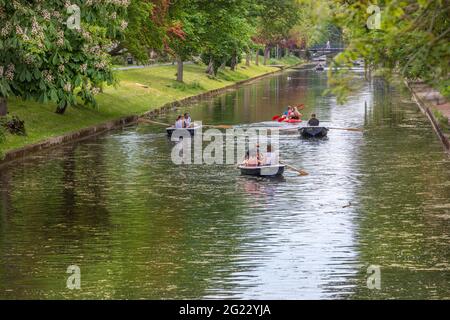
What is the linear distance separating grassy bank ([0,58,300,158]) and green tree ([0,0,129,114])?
244 cm

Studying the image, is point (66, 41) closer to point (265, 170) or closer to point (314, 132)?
point (265, 170)

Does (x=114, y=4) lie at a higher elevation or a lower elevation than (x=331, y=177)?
higher

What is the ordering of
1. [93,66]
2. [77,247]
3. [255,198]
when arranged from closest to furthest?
[77,247]
[255,198]
[93,66]

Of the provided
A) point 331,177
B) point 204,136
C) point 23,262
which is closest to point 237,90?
point 204,136

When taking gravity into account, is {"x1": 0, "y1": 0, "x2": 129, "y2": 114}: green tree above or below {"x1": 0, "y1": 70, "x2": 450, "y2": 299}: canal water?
above

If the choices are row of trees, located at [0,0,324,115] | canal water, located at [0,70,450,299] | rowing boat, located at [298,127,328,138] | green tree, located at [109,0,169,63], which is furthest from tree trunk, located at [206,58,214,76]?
canal water, located at [0,70,450,299]

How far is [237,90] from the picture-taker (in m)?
91.0

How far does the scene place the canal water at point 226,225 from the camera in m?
19.2

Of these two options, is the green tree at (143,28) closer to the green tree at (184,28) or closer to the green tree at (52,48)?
the green tree at (184,28)

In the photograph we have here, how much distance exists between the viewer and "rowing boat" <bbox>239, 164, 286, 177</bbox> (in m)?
33.1

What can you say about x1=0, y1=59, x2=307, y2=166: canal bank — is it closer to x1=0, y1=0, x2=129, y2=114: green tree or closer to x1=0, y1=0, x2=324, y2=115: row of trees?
x1=0, y1=0, x2=324, y2=115: row of trees

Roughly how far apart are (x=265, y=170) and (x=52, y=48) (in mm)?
9215

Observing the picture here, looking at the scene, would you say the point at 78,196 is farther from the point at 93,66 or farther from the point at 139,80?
the point at 139,80
